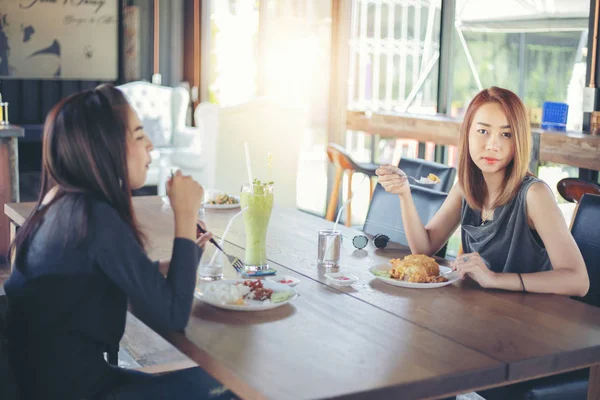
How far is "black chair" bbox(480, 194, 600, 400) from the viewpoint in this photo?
6.19 feet

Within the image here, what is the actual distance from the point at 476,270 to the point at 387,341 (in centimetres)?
47

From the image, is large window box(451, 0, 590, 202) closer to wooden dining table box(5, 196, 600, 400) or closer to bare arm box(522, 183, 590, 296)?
bare arm box(522, 183, 590, 296)

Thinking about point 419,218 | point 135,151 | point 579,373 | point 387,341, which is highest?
point 135,151

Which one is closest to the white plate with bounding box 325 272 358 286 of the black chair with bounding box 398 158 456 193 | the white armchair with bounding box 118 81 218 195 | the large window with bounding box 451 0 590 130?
the black chair with bounding box 398 158 456 193

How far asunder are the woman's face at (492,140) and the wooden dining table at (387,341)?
364 millimetres

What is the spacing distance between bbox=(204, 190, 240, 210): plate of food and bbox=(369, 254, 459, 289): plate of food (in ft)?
3.50

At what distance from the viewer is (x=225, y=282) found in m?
1.83

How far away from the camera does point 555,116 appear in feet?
12.6

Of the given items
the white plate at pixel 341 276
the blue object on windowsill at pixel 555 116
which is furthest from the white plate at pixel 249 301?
the blue object on windowsill at pixel 555 116

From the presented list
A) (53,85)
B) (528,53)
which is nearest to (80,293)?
(528,53)

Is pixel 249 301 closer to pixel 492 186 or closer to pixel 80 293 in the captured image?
pixel 80 293

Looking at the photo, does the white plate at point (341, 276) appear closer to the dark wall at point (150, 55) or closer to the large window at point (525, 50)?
the large window at point (525, 50)

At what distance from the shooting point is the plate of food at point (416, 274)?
6.15 feet

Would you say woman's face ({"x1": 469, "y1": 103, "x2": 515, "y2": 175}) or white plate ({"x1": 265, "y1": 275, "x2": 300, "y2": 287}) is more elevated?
woman's face ({"x1": 469, "y1": 103, "x2": 515, "y2": 175})
